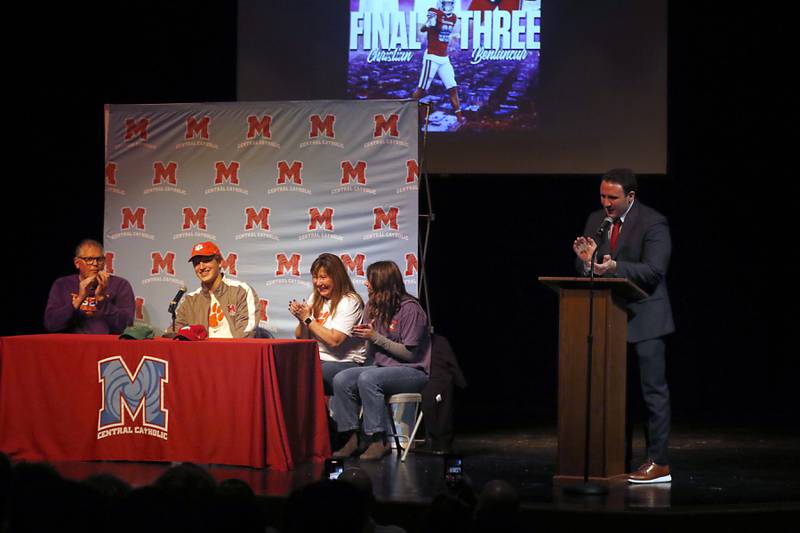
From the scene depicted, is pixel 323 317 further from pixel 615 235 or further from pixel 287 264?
pixel 615 235

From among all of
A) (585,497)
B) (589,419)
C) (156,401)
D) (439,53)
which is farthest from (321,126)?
(585,497)

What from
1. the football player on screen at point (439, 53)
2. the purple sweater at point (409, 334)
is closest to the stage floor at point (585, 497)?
the purple sweater at point (409, 334)

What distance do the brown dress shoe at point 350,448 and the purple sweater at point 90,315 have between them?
1.48 meters

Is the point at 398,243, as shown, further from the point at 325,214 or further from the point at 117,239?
the point at 117,239

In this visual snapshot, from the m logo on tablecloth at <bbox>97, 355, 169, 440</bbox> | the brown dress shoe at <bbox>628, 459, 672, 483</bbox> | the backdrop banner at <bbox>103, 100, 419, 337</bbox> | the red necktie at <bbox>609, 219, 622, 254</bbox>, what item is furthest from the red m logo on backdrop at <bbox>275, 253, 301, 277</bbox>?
the brown dress shoe at <bbox>628, 459, 672, 483</bbox>

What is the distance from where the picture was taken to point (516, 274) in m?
8.19

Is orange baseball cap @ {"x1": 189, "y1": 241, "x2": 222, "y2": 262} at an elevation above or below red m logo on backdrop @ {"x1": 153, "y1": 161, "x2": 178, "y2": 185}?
below

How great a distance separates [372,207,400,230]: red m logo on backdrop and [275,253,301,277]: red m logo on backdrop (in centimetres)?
55

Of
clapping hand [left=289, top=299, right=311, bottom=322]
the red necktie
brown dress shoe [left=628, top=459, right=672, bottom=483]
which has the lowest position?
brown dress shoe [left=628, top=459, right=672, bottom=483]

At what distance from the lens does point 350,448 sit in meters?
5.86

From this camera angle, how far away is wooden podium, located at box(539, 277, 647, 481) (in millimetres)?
4852

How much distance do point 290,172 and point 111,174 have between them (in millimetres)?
1250

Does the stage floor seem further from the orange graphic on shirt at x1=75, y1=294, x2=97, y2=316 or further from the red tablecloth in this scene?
the orange graphic on shirt at x1=75, y1=294, x2=97, y2=316

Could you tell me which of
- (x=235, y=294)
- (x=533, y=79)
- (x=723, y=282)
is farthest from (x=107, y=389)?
(x=723, y=282)
